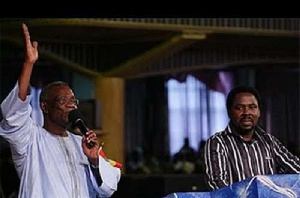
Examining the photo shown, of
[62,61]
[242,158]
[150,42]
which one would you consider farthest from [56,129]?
[62,61]

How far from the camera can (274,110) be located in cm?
1664

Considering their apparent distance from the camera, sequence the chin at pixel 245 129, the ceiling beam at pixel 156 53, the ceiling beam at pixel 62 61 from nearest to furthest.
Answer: the chin at pixel 245 129
the ceiling beam at pixel 156 53
the ceiling beam at pixel 62 61

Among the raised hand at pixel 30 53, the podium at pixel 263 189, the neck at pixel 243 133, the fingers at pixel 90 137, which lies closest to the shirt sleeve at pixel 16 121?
the raised hand at pixel 30 53

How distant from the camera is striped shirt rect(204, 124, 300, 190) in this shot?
3.86 metres

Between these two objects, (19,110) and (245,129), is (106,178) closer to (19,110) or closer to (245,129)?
(19,110)

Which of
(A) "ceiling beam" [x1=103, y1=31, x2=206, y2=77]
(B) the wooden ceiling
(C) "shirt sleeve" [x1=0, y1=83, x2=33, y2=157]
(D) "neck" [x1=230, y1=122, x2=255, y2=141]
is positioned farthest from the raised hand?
(A) "ceiling beam" [x1=103, y1=31, x2=206, y2=77]

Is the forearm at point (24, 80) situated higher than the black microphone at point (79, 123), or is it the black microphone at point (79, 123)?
the forearm at point (24, 80)

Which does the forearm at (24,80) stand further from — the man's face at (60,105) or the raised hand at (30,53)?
the man's face at (60,105)

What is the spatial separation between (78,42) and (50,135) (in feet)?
23.1

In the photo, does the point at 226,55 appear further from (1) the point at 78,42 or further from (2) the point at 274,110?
(2) the point at 274,110

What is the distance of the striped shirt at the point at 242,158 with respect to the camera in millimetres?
3855

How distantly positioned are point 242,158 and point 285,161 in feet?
0.72

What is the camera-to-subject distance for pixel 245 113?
3990 mm

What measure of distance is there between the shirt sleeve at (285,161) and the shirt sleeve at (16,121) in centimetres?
119
